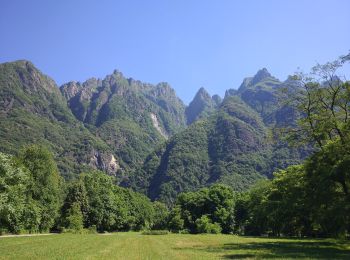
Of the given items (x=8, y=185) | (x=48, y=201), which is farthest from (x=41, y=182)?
(x=8, y=185)

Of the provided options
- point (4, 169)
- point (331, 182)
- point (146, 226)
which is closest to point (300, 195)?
point (331, 182)

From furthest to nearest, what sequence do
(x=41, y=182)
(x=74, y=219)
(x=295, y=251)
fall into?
(x=74, y=219) < (x=41, y=182) < (x=295, y=251)

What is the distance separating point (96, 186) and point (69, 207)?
62.5 feet

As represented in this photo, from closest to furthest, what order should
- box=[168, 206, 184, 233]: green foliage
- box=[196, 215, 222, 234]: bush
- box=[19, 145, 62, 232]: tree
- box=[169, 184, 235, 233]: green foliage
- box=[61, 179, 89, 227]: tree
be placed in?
box=[19, 145, 62, 232]: tree, box=[61, 179, 89, 227]: tree, box=[196, 215, 222, 234]: bush, box=[169, 184, 235, 233]: green foliage, box=[168, 206, 184, 233]: green foliage

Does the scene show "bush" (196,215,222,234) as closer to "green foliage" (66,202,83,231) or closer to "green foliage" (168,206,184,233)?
"green foliage" (168,206,184,233)

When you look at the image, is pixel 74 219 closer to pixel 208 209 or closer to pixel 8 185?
pixel 8 185

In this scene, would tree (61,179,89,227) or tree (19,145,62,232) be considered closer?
tree (19,145,62,232)

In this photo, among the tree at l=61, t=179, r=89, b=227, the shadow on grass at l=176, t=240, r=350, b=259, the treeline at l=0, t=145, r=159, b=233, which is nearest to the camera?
the shadow on grass at l=176, t=240, r=350, b=259

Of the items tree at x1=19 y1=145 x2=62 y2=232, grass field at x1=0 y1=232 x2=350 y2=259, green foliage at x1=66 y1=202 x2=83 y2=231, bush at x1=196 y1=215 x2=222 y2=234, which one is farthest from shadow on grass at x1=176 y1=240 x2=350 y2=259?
bush at x1=196 y1=215 x2=222 y2=234

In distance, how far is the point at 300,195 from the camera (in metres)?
50.4

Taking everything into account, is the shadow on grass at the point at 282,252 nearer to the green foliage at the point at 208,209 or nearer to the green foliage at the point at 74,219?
the green foliage at the point at 74,219

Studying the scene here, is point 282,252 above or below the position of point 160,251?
above

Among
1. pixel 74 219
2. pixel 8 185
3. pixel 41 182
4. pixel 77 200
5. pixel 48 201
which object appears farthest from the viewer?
pixel 77 200

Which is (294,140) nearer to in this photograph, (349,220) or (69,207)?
(349,220)
